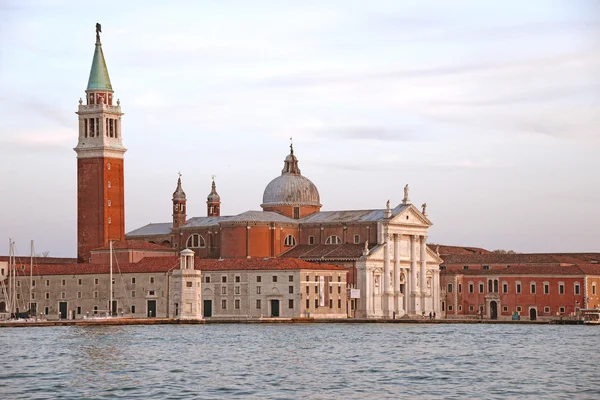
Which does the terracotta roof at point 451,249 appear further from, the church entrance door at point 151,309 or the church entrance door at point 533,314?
the church entrance door at point 151,309

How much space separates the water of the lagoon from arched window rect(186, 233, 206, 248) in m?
25.3

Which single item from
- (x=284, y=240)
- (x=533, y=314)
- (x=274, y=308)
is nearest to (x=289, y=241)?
(x=284, y=240)

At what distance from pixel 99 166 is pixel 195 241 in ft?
29.5

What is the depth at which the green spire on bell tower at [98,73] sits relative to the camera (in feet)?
295

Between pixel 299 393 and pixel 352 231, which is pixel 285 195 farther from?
pixel 299 393

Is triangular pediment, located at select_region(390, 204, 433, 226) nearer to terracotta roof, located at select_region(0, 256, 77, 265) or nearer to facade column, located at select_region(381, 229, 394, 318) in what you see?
facade column, located at select_region(381, 229, 394, 318)

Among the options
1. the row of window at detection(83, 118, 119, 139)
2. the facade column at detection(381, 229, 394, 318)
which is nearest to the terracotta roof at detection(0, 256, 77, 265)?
the row of window at detection(83, 118, 119, 139)

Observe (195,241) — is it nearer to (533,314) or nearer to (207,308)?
(207,308)

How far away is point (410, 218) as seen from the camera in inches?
3529

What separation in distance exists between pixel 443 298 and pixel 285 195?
1262cm

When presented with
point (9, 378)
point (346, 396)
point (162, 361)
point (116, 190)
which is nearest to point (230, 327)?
point (116, 190)

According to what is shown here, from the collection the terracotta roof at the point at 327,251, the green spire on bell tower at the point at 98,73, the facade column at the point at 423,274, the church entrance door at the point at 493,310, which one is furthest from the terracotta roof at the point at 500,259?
the green spire on bell tower at the point at 98,73

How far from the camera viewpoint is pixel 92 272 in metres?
84.1

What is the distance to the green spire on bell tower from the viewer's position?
3541 inches
